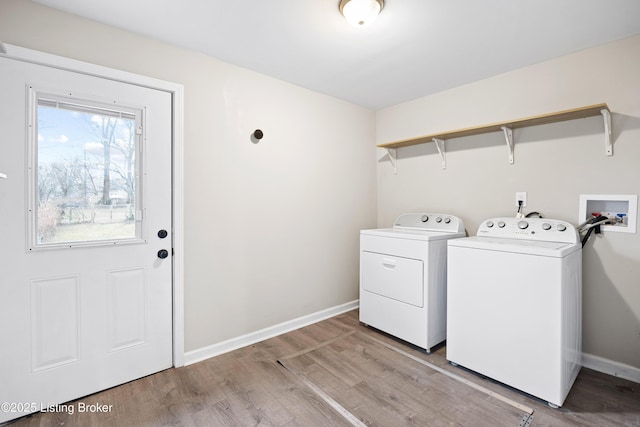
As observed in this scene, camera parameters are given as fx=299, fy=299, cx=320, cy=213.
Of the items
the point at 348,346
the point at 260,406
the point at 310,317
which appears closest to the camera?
the point at 260,406

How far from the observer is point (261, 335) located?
251cm

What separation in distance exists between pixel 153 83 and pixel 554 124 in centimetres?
283

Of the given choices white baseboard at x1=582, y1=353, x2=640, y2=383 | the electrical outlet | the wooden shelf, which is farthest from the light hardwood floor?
the wooden shelf

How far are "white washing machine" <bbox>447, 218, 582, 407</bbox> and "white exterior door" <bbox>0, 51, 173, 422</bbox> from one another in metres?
2.01

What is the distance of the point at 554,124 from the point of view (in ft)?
7.21

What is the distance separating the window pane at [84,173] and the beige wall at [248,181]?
321 millimetres

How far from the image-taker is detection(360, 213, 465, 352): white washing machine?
7.51ft

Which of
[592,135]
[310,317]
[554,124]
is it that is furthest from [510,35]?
[310,317]

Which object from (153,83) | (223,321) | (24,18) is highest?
(24,18)

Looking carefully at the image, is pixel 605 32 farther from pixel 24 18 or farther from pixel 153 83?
pixel 24 18

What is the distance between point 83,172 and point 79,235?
37 centimetres

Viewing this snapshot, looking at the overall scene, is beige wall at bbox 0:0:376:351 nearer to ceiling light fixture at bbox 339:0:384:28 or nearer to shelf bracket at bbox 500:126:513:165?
ceiling light fixture at bbox 339:0:384:28

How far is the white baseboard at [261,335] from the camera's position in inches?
85.3

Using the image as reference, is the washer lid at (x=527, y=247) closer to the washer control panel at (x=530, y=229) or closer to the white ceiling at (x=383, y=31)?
the washer control panel at (x=530, y=229)
